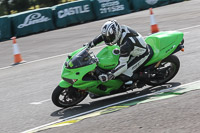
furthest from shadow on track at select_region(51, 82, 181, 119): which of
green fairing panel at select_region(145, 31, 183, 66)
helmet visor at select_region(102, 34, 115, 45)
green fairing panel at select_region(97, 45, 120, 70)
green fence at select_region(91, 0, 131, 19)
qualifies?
green fence at select_region(91, 0, 131, 19)

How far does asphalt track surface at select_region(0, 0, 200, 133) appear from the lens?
605cm

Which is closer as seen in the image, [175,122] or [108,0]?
[175,122]

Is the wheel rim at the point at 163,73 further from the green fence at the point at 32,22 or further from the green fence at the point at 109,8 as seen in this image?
the green fence at the point at 109,8

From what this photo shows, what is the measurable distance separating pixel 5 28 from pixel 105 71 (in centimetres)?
1183

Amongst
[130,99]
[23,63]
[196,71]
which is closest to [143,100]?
[130,99]

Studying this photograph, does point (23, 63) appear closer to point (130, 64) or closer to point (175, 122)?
point (130, 64)

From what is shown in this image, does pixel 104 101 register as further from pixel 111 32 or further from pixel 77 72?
pixel 111 32

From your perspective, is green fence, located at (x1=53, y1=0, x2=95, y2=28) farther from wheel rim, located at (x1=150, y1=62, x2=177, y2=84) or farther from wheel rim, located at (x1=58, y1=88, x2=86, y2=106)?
wheel rim, located at (x1=58, y1=88, x2=86, y2=106)

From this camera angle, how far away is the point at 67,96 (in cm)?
766

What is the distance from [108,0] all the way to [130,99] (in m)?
13.6

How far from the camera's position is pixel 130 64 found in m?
7.86

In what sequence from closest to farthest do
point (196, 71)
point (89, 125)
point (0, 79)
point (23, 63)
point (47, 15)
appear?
point (89, 125) → point (196, 71) → point (0, 79) → point (23, 63) → point (47, 15)

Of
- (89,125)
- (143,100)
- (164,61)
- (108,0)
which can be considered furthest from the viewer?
(108,0)

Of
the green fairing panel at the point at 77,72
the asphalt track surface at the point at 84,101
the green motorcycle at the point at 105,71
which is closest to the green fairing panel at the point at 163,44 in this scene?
the green motorcycle at the point at 105,71
